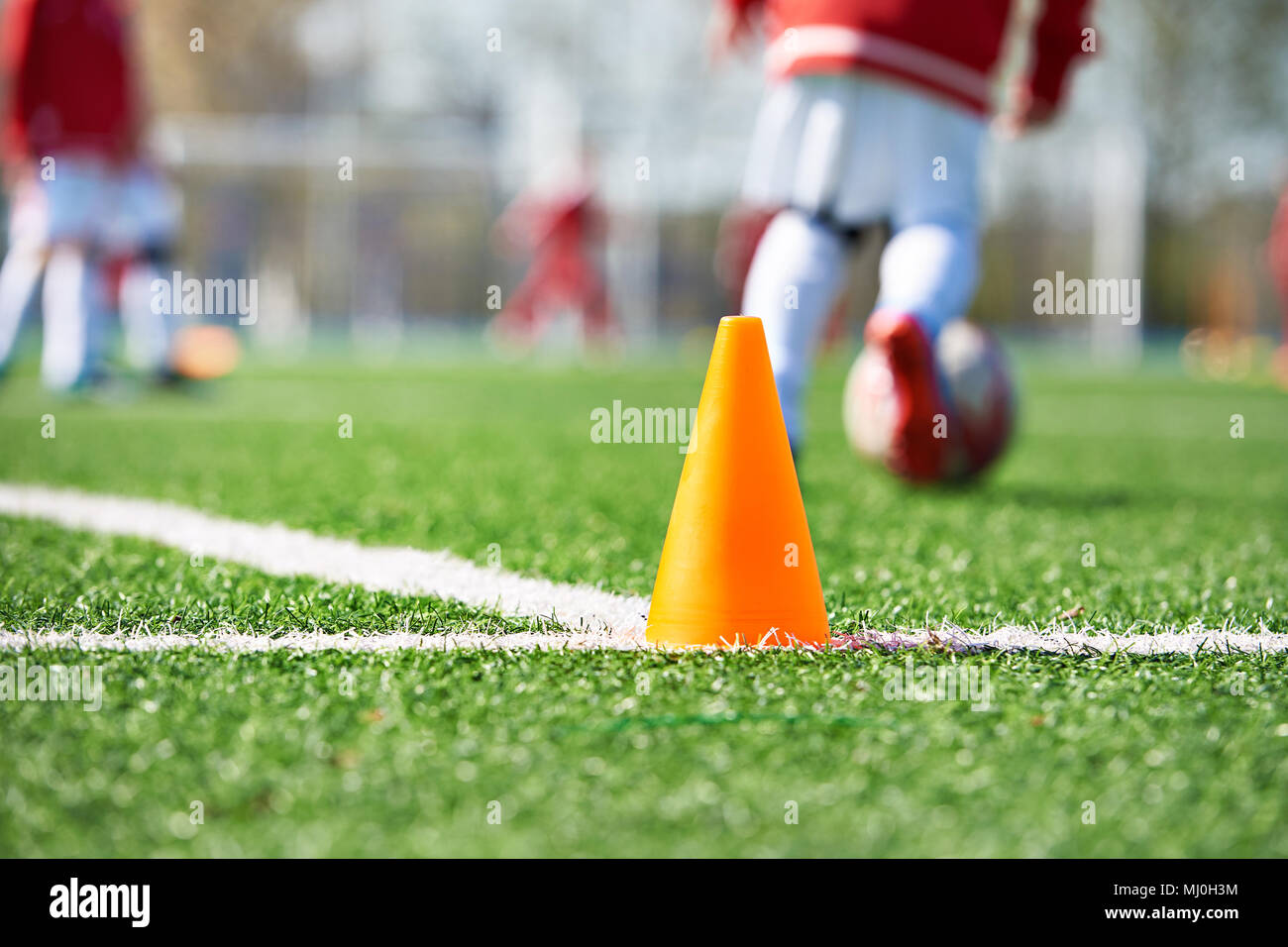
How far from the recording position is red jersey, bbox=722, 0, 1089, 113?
3.70 m

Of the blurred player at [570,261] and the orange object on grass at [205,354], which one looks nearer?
the orange object on grass at [205,354]

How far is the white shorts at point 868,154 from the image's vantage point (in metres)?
3.75

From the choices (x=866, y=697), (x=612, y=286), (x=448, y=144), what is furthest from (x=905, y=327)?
(x=448, y=144)

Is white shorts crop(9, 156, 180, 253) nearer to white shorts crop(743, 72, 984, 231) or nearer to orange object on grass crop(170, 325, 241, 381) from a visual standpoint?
orange object on grass crop(170, 325, 241, 381)

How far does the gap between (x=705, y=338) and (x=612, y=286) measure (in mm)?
2219

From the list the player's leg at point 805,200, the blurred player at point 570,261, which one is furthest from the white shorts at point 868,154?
the blurred player at point 570,261

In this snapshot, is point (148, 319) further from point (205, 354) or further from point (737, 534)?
point (737, 534)

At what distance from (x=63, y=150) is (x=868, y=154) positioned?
16.2 ft

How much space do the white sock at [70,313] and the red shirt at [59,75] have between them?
0.55 metres

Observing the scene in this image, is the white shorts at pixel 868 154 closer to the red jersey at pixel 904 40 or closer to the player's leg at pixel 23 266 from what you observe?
the red jersey at pixel 904 40

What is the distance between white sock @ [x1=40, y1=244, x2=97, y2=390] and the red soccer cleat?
4.54 meters
